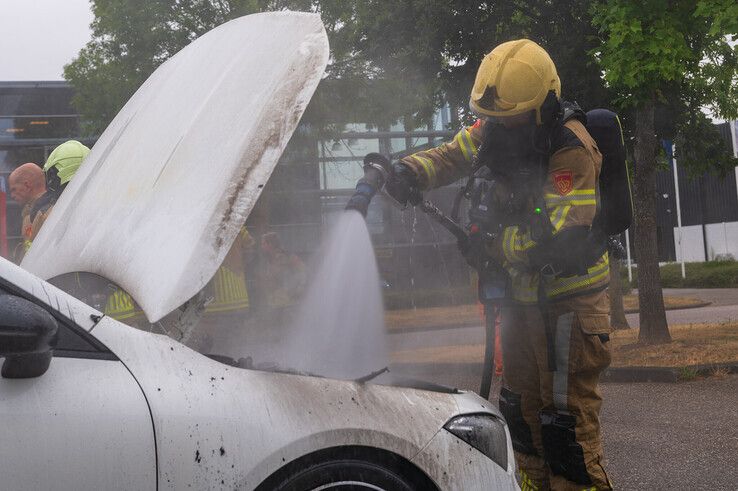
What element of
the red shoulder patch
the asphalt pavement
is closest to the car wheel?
the red shoulder patch

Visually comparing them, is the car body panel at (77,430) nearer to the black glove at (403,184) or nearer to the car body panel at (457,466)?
the car body panel at (457,466)

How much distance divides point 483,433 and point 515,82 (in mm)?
1436

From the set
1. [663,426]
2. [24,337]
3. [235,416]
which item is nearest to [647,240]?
[663,426]

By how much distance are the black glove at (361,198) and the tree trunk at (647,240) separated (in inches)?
275

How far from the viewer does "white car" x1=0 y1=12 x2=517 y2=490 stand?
2512 millimetres

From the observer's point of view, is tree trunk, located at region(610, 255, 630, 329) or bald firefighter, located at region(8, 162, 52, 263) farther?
tree trunk, located at region(610, 255, 630, 329)

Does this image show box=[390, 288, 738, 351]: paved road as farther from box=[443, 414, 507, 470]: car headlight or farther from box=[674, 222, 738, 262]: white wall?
box=[674, 222, 738, 262]: white wall

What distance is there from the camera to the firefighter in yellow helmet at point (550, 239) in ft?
12.2

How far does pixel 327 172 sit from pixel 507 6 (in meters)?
2.64

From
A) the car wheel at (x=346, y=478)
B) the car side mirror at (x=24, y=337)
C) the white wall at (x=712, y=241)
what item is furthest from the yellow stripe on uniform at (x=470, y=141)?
the white wall at (x=712, y=241)

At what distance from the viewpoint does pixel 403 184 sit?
411cm

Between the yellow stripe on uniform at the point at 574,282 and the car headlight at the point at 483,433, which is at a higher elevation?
the yellow stripe on uniform at the point at 574,282

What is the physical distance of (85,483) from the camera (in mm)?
2506

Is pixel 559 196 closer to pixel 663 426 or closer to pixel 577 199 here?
pixel 577 199
